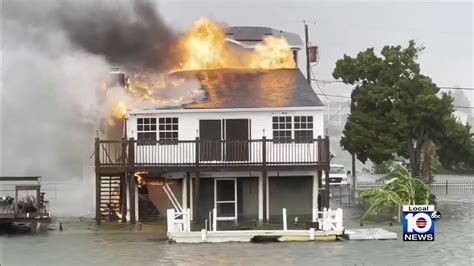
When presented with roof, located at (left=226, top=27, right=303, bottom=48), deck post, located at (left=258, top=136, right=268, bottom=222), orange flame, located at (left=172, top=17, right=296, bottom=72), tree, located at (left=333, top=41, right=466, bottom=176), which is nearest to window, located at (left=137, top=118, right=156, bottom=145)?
deck post, located at (left=258, top=136, right=268, bottom=222)

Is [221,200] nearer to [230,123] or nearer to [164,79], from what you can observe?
[230,123]

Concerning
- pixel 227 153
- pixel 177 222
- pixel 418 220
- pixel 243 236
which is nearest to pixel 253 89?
pixel 227 153

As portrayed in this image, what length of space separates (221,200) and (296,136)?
13.9 feet

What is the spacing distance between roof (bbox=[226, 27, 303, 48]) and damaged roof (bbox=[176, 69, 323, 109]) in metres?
4.31

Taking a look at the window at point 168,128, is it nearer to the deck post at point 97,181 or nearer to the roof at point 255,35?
the deck post at point 97,181

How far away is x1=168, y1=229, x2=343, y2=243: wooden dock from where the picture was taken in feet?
82.5

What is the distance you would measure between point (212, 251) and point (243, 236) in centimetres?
274

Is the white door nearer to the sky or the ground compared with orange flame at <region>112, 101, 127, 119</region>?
nearer to the ground

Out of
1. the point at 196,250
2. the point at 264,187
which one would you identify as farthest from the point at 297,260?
the point at 264,187

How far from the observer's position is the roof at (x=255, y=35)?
41737 mm

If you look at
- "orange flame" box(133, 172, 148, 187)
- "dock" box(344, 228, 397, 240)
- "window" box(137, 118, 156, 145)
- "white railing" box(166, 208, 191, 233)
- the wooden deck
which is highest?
"window" box(137, 118, 156, 145)

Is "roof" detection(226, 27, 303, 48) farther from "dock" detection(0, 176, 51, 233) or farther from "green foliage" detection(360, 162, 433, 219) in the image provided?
"dock" detection(0, 176, 51, 233)

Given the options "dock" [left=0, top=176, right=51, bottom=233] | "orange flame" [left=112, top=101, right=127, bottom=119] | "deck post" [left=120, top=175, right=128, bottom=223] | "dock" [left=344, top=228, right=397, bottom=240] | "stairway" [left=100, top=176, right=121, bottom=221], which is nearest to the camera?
"dock" [left=344, top=228, right=397, bottom=240]

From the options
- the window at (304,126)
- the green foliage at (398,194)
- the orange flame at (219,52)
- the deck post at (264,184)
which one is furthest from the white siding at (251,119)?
the orange flame at (219,52)
